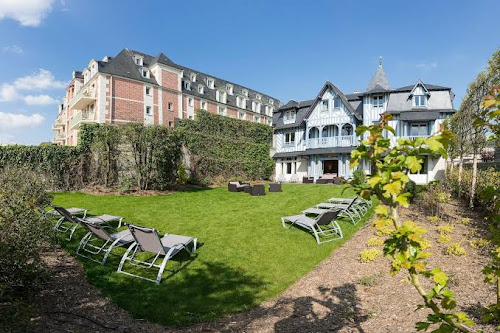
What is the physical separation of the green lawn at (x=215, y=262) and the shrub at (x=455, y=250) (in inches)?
107

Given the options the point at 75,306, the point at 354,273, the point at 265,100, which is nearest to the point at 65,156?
the point at 75,306

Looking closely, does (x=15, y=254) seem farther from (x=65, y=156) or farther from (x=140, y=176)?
(x=65, y=156)

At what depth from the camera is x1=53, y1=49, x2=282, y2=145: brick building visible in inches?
1271

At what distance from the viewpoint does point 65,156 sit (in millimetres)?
17188

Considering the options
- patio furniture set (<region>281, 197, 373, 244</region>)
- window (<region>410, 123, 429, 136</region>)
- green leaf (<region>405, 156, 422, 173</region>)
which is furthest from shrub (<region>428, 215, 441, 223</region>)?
window (<region>410, 123, 429, 136</region>)

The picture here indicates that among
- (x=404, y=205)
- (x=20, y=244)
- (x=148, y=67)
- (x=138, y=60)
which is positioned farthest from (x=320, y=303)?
(x=148, y=67)

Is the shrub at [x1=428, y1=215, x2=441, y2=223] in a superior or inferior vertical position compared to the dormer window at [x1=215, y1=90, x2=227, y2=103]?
inferior

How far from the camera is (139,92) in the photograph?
34625mm

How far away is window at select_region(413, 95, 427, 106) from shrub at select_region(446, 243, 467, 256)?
2327 cm

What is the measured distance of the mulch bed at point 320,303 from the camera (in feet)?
14.5

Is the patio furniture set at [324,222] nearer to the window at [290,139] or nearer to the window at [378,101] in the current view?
the window at [378,101]

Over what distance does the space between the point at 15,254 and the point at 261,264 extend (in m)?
4.85

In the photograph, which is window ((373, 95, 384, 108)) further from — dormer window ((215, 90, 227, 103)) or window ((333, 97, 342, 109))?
dormer window ((215, 90, 227, 103))

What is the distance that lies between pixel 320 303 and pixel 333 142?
25.7 metres
